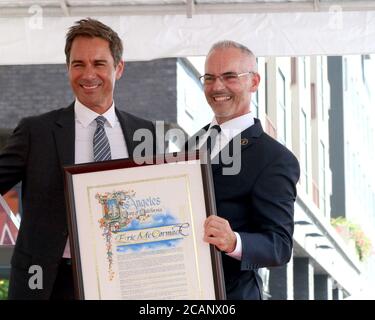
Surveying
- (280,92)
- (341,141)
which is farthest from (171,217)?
(341,141)

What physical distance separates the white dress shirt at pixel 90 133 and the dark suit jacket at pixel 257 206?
0.38 m

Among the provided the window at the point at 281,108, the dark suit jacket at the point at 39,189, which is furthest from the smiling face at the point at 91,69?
the window at the point at 281,108

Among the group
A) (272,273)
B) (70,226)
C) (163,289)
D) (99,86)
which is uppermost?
(99,86)

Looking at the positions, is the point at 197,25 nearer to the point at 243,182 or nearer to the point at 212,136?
the point at 212,136

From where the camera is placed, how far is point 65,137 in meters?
3.97

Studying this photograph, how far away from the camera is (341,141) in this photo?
47.3m

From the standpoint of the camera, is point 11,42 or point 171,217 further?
point 11,42

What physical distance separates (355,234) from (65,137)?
131 ft

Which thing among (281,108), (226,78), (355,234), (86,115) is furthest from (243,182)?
(355,234)

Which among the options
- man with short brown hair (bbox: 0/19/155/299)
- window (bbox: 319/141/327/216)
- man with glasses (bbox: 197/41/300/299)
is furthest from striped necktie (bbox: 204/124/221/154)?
window (bbox: 319/141/327/216)

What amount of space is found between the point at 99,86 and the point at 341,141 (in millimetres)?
43891

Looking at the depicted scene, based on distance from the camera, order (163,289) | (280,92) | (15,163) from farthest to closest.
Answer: (280,92) → (15,163) → (163,289)

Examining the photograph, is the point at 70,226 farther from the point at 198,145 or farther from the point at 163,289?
the point at 198,145
